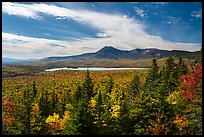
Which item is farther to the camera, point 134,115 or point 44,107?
point 44,107

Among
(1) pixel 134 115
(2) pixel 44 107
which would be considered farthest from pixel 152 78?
(1) pixel 134 115

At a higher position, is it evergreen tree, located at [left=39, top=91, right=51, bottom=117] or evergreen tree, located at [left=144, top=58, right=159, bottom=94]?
evergreen tree, located at [left=144, top=58, right=159, bottom=94]

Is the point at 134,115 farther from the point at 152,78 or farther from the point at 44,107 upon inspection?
the point at 152,78

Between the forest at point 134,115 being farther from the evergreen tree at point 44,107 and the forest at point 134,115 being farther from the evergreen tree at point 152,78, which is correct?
the evergreen tree at point 152,78

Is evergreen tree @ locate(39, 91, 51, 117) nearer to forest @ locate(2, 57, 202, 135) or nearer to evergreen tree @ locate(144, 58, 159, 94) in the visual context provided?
forest @ locate(2, 57, 202, 135)

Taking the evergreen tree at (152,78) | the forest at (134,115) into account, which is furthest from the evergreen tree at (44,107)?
the evergreen tree at (152,78)

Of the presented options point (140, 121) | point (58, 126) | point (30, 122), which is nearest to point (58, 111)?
point (58, 126)

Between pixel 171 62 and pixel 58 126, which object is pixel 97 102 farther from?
pixel 171 62

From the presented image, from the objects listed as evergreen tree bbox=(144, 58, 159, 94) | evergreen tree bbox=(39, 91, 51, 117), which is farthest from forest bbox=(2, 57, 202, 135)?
evergreen tree bbox=(144, 58, 159, 94)

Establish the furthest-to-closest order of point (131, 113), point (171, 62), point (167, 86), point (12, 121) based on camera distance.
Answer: point (171, 62), point (167, 86), point (12, 121), point (131, 113)

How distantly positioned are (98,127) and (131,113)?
5430 mm

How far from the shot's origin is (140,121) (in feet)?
75.2

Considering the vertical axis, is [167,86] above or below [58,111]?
above

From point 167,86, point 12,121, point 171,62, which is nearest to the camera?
point 12,121
